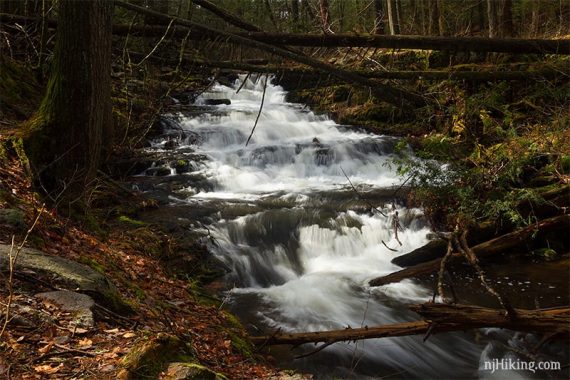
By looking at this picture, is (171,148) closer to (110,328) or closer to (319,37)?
(319,37)

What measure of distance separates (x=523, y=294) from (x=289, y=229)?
418cm

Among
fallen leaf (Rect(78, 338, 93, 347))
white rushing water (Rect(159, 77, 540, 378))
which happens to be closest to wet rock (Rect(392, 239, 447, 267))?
white rushing water (Rect(159, 77, 540, 378))

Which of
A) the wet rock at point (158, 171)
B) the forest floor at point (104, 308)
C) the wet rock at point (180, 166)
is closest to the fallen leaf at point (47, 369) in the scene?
the forest floor at point (104, 308)

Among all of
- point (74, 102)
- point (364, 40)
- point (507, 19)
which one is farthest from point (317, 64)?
point (507, 19)

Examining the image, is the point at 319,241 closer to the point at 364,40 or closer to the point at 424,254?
the point at 424,254

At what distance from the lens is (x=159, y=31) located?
691cm

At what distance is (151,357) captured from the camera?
2627 mm

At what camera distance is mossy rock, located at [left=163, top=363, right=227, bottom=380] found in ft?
8.37

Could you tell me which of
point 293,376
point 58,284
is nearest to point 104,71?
point 58,284

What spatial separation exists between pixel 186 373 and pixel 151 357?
0.23 metres

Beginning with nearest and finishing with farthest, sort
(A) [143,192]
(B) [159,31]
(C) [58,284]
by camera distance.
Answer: (C) [58,284] → (B) [159,31] → (A) [143,192]

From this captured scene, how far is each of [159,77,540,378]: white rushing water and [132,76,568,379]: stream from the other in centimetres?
2

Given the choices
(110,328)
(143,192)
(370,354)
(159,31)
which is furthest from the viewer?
(143,192)

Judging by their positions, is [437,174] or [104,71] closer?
[104,71]
